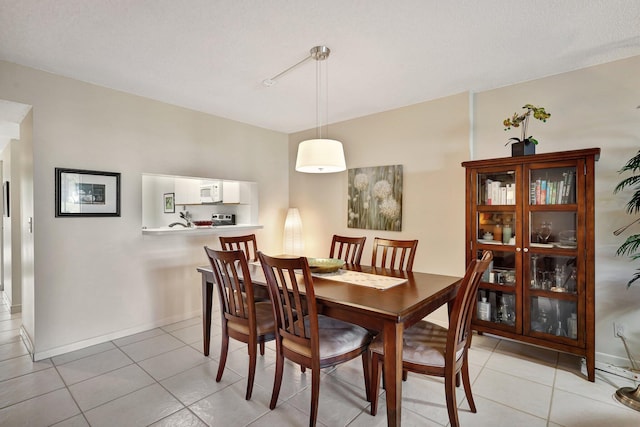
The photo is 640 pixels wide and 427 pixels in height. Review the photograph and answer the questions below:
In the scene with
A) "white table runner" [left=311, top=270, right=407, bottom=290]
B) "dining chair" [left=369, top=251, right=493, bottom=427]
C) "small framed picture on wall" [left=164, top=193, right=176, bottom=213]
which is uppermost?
"small framed picture on wall" [left=164, top=193, right=176, bottom=213]

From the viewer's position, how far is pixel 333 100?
344 cm

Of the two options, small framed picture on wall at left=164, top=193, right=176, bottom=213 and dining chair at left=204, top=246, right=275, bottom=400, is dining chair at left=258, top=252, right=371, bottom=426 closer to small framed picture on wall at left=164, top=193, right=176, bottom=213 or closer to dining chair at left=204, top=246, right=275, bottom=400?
dining chair at left=204, top=246, right=275, bottom=400

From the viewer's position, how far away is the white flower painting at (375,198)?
365 centimetres

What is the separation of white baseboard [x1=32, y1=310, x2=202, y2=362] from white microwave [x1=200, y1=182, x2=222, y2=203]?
4.57 ft

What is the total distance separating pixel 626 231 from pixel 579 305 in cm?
71

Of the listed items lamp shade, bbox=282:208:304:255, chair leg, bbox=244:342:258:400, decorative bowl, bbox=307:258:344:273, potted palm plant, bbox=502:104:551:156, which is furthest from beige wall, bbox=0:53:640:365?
chair leg, bbox=244:342:258:400

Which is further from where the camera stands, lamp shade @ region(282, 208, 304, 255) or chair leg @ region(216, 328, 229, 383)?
lamp shade @ region(282, 208, 304, 255)

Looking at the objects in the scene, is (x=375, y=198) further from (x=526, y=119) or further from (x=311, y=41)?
(x=311, y=41)

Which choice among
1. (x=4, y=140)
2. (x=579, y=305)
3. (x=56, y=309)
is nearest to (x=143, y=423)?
(x=56, y=309)

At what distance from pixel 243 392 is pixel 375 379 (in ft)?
3.11

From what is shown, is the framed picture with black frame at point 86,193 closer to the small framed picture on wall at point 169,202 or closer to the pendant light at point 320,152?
the small framed picture on wall at point 169,202

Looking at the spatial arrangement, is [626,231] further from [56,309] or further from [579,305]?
[56,309]

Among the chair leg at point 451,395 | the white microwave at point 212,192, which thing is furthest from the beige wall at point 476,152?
the chair leg at point 451,395

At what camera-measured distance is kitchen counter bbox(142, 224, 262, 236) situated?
328 centimetres
